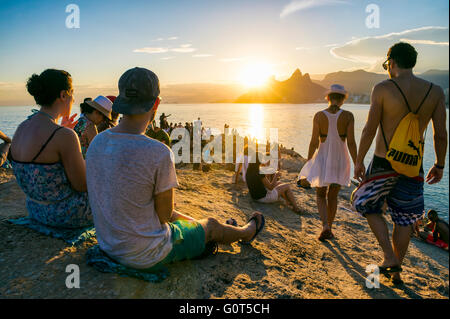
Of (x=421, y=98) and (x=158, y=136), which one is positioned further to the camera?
(x=158, y=136)

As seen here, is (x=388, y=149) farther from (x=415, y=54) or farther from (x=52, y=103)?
(x=52, y=103)

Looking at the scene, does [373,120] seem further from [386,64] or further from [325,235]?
[325,235]

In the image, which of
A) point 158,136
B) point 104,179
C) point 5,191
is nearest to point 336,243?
point 104,179

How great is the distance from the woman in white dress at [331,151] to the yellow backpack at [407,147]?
1324mm

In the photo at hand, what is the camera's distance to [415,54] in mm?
2865

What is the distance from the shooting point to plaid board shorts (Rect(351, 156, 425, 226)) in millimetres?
2924

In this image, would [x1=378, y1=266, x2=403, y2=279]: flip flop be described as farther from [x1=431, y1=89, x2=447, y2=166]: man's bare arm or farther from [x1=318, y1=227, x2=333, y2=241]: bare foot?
[x1=318, y1=227, x2=333, y2=241]: bare foot

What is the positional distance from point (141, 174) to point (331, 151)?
3391mm

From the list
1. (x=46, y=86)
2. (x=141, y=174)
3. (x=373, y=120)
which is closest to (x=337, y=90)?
(x=373, y=120)

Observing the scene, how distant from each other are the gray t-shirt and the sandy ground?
0.35 metres

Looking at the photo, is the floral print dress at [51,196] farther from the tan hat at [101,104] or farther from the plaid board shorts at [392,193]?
the plaid board shorts at [392,193]

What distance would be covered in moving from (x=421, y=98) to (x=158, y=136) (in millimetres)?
5209

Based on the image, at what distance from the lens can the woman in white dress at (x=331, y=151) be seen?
4.25 metres

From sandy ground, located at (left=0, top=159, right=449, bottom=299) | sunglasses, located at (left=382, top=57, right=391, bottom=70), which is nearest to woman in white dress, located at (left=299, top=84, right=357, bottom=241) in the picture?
sandy ground, located at (left=0, top=159, right=449, bottom=299)
